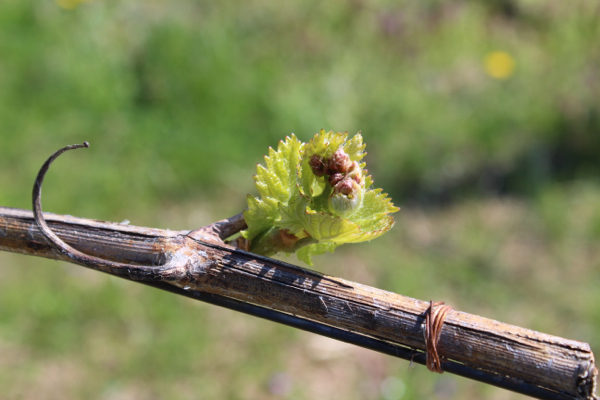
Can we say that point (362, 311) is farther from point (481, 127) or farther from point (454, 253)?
point (481, 127)

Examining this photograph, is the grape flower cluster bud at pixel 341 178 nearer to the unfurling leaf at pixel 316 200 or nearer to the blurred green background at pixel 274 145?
the unfurling leaf at pixel 316 200

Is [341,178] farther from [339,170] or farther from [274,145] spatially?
[274,145]

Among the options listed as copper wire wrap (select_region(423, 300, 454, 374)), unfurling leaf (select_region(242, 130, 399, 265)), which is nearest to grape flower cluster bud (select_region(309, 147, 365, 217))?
unfurling leaf (select_region(242, 130, 399, 265))

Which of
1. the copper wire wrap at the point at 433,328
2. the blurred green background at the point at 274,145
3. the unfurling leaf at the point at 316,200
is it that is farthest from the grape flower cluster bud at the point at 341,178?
the blurred green background at the point at 274,145

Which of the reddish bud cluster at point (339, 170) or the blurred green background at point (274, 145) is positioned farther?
the blurred green background at point (274, 145)

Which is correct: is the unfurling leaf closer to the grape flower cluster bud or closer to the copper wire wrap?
the grape flower cluster bud

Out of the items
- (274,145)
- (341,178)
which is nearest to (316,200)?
(341,178)
